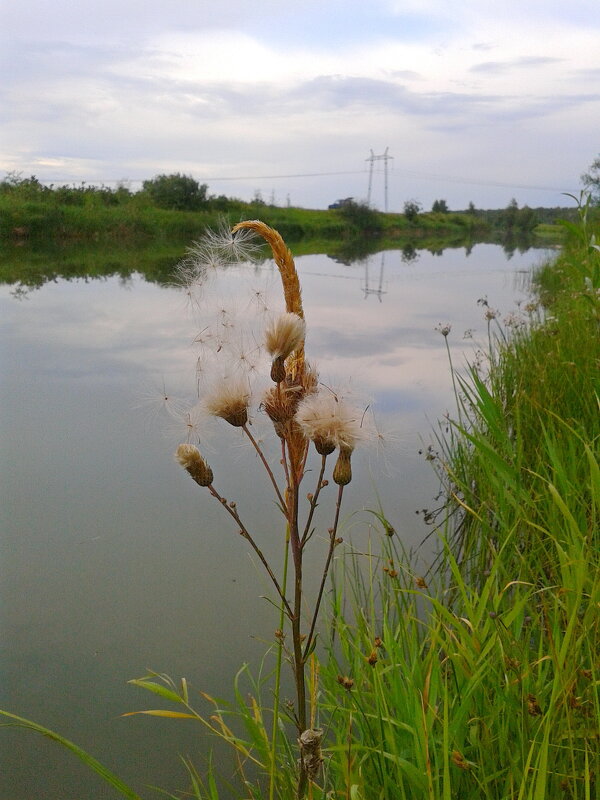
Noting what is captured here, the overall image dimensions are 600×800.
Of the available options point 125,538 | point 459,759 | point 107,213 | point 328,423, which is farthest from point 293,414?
point 107,213

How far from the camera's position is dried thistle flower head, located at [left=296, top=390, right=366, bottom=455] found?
2.92ft

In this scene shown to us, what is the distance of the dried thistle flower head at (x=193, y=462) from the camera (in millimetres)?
947

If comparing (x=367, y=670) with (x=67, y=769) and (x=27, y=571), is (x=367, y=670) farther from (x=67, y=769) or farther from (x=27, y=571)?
(x=27, y=571)

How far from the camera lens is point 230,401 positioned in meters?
0.97

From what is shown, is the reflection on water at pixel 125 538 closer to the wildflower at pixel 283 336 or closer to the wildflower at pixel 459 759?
the wildflower at pixel 283 336

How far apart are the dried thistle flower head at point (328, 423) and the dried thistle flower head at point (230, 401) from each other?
91 mm

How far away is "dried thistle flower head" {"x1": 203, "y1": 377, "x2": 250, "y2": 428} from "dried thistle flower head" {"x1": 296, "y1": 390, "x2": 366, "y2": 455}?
91 mm

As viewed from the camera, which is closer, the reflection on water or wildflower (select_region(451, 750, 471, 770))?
wildflower (select_region(451, 750, 471, 770))

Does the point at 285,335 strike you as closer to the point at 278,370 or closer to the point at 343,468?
the point at 278,370

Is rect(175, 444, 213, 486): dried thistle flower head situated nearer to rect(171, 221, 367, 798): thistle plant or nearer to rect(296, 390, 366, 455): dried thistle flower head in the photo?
rect(171, 221, 367, 798): thistle plant

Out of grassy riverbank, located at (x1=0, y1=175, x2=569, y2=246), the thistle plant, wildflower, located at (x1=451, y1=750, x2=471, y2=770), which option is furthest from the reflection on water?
grassy riverbank, located at (x1=0, y1=175, x2=569, y2=246)

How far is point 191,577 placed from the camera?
2854mm

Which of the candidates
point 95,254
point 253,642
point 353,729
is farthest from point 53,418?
point 95,254

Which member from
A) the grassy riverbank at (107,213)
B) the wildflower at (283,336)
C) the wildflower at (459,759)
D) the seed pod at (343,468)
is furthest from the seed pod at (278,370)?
the grassy riverbank at (107,213)
